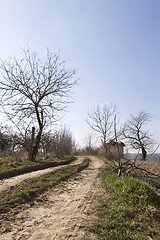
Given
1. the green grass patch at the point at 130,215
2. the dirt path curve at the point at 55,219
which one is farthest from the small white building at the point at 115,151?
the dirt path curve at the point at 55,219

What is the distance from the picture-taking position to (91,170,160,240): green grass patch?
117 inches

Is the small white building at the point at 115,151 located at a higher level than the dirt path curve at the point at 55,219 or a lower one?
higher

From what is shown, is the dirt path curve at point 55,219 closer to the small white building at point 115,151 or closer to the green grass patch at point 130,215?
the green grass patch at point 130,215

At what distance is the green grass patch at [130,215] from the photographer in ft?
9.78

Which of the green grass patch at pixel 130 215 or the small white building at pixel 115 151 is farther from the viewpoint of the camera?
the small white building at pixel 115 151

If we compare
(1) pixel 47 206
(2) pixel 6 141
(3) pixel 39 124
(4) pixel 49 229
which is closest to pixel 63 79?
(3) pixel 39 124

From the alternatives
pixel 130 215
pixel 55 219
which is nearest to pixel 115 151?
pixel 130 215

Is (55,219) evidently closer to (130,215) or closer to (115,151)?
(130,215)

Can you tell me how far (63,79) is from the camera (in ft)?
50.3

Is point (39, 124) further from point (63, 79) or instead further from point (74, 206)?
point (74, 206)

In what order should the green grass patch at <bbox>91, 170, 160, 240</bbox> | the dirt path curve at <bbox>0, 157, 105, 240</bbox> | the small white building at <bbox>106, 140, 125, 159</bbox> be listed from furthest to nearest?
the small white building at <bbox>106, 140, 125, 159</bbox> < the green grass patch at <bbox>91, 170, 160, 240</bbox> < the dirt path curve at <bbox>0, 157, 105, 240</bbox>

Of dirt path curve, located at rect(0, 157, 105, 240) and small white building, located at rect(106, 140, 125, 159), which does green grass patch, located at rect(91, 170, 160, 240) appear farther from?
small white building, located at rect(106, 140, 125, 159)

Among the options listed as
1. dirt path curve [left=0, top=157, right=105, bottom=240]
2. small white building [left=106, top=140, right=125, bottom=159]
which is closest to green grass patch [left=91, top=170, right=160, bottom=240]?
dirt path curve [left=0, top=157, right=105, bottom=240]

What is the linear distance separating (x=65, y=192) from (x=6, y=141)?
4.14 meters
